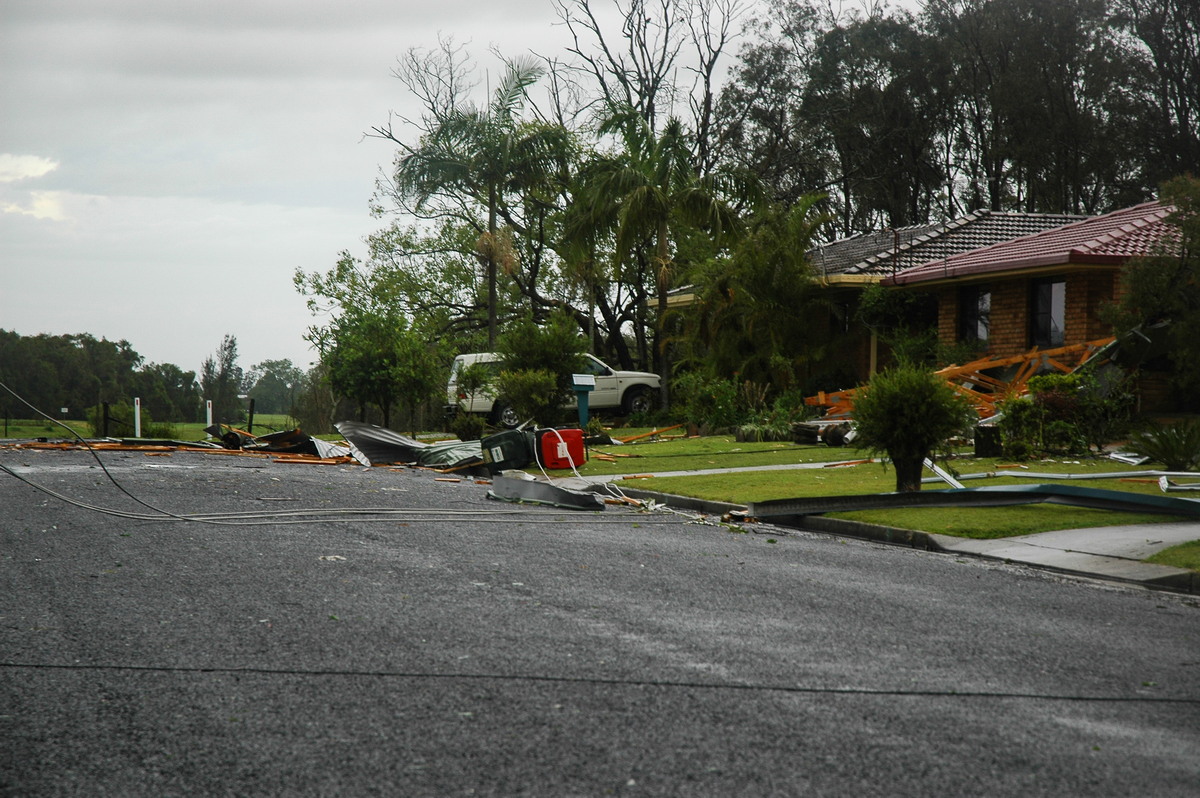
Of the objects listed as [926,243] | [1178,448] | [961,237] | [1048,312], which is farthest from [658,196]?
[1178,448]

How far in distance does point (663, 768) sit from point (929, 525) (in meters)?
6.65

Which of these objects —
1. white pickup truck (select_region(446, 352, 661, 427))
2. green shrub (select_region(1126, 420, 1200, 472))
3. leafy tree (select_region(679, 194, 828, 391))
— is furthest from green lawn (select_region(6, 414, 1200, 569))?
white pickup truck (select_region(446, 352, 661, 427))

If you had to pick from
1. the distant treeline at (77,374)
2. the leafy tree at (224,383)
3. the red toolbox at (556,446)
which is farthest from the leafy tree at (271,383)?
the red toolbox at (556,446)

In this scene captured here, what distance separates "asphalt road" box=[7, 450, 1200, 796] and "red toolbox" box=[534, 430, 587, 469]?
22.7ft

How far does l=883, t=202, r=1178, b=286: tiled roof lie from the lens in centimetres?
2017

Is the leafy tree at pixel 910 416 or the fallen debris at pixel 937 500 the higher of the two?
the leafy tree at pixel 910 416

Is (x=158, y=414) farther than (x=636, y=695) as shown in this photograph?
Yes

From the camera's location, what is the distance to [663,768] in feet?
10.8

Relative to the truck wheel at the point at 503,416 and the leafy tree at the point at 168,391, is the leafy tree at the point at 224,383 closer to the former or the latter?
the leafy tree at the point at 168,391

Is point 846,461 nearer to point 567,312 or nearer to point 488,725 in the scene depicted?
point 488,725

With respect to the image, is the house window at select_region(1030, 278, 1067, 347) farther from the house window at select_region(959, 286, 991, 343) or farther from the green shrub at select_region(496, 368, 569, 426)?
the green shrub at select_region(496, 368, 569, 426)

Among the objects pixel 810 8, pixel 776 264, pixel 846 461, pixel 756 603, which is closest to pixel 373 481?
pixel 846 461

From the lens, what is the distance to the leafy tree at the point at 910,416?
36.1 ft

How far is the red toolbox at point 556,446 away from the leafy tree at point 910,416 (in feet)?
16.3
